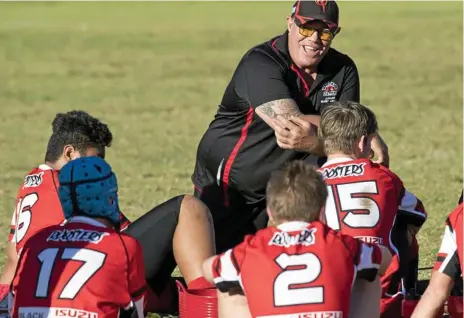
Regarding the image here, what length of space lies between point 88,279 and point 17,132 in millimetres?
10099

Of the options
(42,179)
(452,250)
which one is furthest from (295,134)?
(452,250)

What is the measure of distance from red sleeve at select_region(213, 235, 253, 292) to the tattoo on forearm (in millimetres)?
1991

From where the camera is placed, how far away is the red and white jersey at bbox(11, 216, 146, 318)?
502 centimetres

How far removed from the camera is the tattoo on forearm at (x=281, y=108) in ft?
22.5

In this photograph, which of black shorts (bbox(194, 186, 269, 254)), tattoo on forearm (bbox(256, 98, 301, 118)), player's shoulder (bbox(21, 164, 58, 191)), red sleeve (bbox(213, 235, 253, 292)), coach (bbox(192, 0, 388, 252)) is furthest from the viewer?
black shorts (bbox(194, 186, 269, 254))

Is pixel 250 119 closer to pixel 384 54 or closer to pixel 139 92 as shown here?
pixel 139 92

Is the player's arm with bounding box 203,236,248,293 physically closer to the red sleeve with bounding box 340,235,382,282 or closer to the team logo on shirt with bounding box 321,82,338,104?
the red sleeve with bounding box 340,235,382,282

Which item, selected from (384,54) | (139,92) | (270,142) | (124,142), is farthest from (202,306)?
(384,54)

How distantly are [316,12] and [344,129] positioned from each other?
1.13 metres

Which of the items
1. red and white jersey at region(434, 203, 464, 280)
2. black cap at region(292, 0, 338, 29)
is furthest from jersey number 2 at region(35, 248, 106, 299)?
black cap at region(292, 0, 338, 29)

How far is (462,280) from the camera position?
5.54 meters

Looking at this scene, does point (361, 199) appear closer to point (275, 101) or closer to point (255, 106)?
point (275, 101)

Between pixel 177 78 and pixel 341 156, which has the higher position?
pixel 177 78

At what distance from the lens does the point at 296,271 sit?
476 cm
